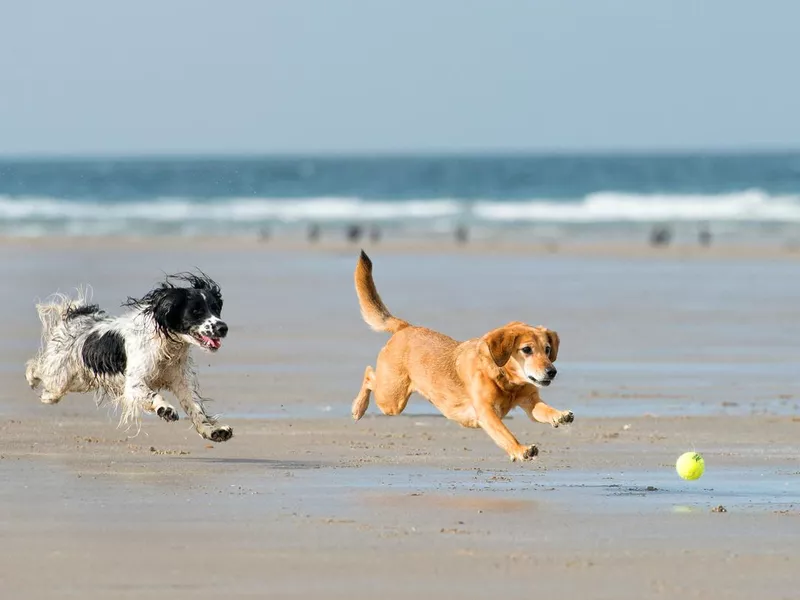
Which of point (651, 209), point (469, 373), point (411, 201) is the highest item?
point (411, 201)

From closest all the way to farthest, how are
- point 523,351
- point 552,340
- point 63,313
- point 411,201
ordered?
point 523,351, point 552,340, point 63,313, point 411,201

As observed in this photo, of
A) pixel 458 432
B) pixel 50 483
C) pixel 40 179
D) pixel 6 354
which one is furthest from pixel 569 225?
pixel 40 179

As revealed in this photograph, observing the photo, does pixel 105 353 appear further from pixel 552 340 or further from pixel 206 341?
pixel 552 340

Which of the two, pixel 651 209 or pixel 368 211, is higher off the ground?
pixel 651 209

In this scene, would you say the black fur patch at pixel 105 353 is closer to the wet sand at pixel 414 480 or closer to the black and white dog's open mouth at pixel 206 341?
the wet sand at pixel 414 480

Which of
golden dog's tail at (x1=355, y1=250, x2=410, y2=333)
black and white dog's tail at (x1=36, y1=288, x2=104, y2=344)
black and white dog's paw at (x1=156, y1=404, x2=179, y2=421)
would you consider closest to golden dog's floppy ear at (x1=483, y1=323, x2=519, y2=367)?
golden dog's tail at (x1=355, y1=250, x2=410, y2=333)

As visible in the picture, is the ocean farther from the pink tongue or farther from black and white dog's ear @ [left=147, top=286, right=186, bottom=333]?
the pink tongue

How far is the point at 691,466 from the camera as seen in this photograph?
6820mm

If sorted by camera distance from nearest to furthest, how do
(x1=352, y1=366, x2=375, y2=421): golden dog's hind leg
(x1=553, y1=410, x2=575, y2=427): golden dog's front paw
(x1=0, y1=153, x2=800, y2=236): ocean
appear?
(x1=553, y1=410, x2=575, y2=427): golden dog's front paw < (x1=352, y1=366, x2=375, y2=421): golden dog's hind leg < (x1=0, y1=153, x2=800, y2=236): ocean

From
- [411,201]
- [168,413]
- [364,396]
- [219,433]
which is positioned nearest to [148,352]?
[168,413]

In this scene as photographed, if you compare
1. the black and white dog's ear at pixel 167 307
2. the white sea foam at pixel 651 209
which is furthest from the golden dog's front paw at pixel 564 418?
the white sea foam at pixel 651 209

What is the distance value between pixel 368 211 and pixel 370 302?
3672cm

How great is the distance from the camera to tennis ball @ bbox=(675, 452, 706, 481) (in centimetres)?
682

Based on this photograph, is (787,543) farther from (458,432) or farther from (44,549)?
(458,432)
